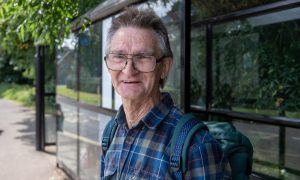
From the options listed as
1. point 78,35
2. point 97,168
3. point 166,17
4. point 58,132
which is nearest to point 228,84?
point 166,17

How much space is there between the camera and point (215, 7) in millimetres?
3455

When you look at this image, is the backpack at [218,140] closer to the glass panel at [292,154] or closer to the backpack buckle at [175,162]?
the backpack buckle at [175,162]

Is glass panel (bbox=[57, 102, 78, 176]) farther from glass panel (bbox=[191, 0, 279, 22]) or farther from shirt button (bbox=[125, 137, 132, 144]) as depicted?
shirt button (bbox=[125, 137, 132, 144])

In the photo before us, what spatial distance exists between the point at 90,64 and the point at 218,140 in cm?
400

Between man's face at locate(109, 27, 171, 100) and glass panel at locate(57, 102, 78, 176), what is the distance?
15.3 feet

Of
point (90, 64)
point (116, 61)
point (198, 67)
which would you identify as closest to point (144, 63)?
point (116, 61)

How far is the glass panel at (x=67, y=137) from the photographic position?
6531 millimetres

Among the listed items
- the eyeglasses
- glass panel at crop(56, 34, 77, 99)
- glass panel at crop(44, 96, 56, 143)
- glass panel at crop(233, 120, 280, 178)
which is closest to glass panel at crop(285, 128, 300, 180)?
glass panel at crop(233, 120, 280, 178)

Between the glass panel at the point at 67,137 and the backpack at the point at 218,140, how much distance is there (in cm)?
468

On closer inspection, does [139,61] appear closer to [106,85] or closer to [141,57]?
[141,57]

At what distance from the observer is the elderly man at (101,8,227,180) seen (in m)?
1.64

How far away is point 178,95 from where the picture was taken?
3.22 metres

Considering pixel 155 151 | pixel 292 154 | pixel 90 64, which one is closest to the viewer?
pixel 155 151

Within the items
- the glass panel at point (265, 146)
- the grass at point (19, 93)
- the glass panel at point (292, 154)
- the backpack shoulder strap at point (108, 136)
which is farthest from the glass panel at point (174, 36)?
the grass at point (19, 93)
